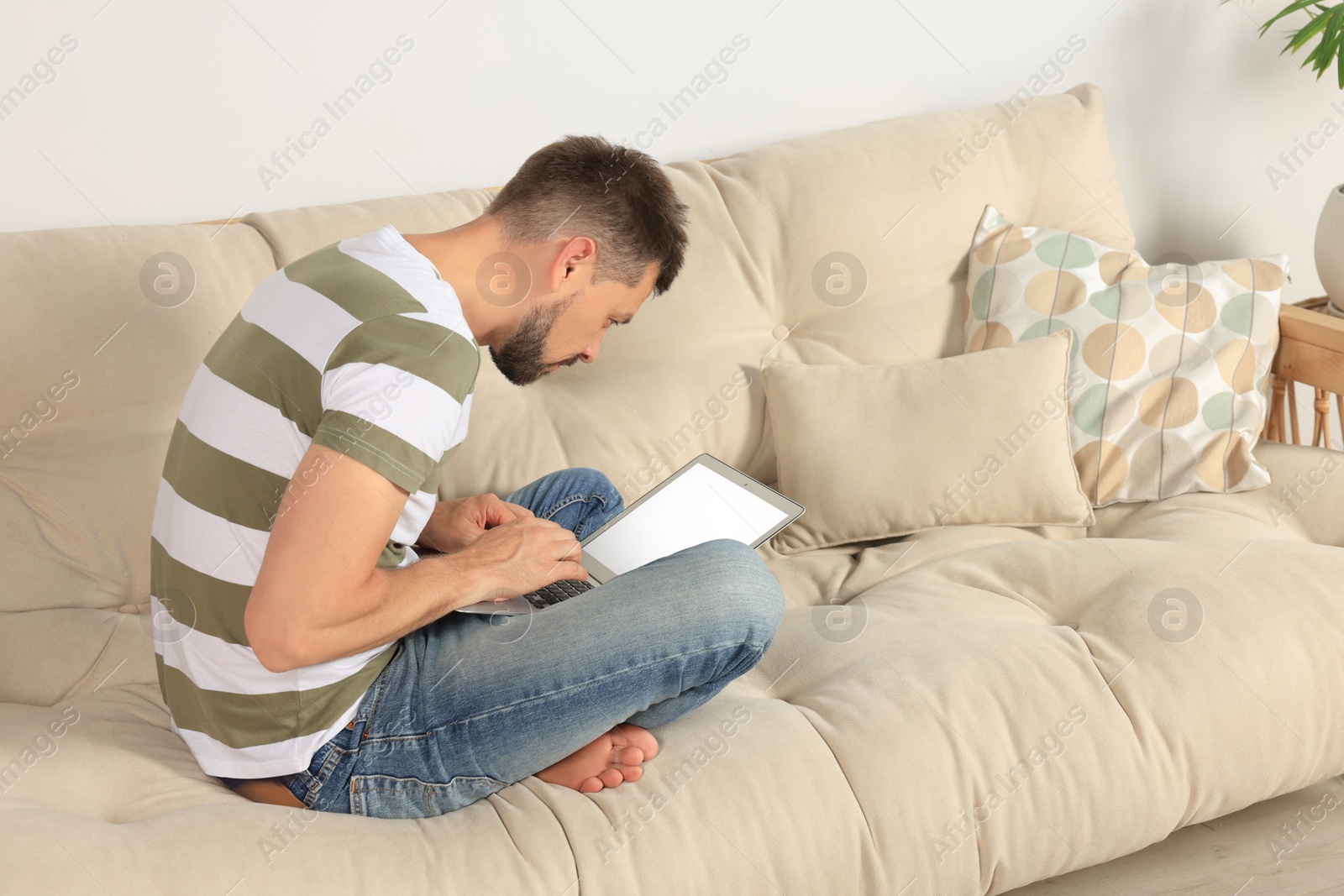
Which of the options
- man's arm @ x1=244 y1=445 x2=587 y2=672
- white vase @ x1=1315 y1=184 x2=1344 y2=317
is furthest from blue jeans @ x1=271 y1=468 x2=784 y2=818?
white vase @ x1=1315 y1=184 x2=1344 y2=317

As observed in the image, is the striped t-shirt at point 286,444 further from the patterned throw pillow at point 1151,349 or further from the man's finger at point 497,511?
the patterned throw pillow at point 1151,349

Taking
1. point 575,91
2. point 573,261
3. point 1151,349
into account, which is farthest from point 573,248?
point 1151,349

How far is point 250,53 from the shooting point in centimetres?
164

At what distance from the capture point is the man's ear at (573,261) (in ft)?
3.61

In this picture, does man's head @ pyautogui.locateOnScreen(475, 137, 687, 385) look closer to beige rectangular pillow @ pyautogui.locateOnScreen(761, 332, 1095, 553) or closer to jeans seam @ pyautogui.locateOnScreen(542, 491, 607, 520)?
jeans seam @ pyautogui.locateOnScreen(542, 491, 607, 520)

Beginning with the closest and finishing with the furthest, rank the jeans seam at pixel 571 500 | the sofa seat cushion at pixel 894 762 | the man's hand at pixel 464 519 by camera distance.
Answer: the sofa seat cushion at pixel 894 762 → the man's hand at pixel 464 519 → the jeans seam at pixel 571 500

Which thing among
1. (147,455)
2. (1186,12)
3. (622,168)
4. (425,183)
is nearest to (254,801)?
(147,455)

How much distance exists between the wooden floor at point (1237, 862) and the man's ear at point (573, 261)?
3.10 feet

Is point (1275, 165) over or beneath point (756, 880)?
over

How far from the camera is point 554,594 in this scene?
126cm

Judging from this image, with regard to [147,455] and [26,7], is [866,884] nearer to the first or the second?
[147,455]

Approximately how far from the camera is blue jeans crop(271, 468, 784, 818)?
104 centimetres

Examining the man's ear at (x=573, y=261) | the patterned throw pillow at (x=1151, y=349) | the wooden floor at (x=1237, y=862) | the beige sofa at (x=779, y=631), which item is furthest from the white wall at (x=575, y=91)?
the wooden floor at (x=1237, y=862)

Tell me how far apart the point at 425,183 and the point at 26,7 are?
0.63m
